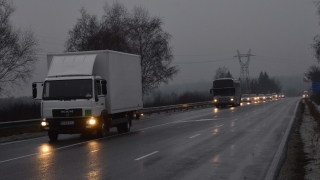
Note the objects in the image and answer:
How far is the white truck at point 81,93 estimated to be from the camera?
20.3 meters

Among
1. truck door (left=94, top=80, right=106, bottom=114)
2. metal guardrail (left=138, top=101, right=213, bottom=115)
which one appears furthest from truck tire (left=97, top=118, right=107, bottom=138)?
metal guardrail (left=138, top=101, right=213, bottom=115)

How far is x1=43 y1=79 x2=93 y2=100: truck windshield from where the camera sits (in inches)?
805

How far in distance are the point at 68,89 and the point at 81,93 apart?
568mm

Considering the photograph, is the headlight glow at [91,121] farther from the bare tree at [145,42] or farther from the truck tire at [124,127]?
the bare tree at [145,42]

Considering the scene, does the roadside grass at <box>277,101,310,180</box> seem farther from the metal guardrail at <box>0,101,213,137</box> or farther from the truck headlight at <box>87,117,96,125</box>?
the metal guardrail at <box>0,101,213,137</box>

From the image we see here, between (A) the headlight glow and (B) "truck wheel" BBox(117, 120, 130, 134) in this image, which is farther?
(B) "truck wheel" BBox(117, 120, 130, 134)

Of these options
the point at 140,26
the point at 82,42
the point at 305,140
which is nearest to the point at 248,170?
the point at 305,140

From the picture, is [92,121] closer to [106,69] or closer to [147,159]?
[106,69]

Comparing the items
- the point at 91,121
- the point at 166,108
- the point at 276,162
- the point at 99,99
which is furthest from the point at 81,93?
the point at 166,108

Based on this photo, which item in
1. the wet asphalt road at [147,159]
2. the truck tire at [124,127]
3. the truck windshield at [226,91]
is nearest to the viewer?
the wet asphalt road at [147,159]

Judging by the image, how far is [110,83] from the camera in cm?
2200

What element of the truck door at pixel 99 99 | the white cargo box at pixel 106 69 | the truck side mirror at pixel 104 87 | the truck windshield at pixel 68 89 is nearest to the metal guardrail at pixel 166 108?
the white cargo box at pixel 106 69

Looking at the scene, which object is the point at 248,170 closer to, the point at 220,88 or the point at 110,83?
the point at 110,83

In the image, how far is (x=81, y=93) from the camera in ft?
67.4
